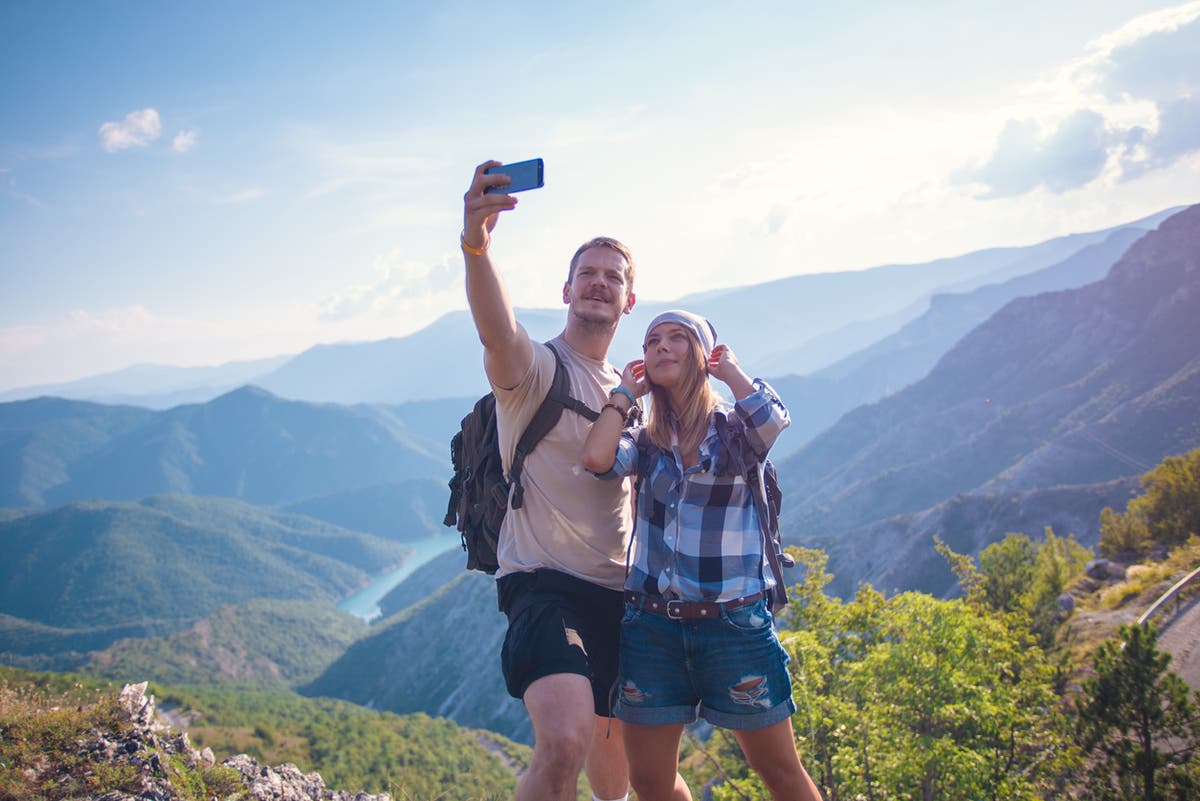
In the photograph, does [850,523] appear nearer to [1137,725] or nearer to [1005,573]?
[1005,573]

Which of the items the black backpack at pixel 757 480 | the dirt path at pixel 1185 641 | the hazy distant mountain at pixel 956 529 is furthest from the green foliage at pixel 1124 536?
the black backpack at pixel 757 480

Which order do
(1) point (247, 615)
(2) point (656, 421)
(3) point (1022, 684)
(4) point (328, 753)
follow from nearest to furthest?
(2) point (656, 421)
(3) point (1022, 684)
(4) point (328, 753)
(1) point (247, 615)

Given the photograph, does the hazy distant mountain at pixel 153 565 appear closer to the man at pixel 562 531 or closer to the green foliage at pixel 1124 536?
the green foliage at pixel 1124 536

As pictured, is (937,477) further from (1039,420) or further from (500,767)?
(500,767)

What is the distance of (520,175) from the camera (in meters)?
2.91

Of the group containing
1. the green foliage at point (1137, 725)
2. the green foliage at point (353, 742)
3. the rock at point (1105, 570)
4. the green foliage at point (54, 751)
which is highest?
the green foliage at point (54, 751)

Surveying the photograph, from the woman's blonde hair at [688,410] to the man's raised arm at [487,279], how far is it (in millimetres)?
732

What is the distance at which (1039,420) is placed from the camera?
95.6 metres

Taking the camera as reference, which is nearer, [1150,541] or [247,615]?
[1150,541]

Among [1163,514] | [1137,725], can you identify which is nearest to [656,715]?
[1137,725]

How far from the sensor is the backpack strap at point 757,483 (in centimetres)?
305

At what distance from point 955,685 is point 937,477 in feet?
319

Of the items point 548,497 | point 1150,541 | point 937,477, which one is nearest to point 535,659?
point 548,497

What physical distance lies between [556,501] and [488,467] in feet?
1.51
